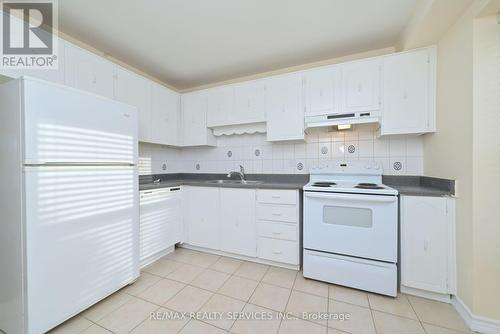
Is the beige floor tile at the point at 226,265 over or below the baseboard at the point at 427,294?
below

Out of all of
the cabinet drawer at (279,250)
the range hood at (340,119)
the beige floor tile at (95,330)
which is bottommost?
the beige floor tile at (95,330)

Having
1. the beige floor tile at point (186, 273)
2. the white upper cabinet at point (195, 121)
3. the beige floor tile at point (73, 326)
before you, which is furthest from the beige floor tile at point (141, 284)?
the white upper cabinet at point (195, 121)

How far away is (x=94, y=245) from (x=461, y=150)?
113 inches

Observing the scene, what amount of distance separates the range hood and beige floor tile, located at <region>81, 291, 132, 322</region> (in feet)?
8.02

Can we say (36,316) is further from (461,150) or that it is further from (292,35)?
(461,150)

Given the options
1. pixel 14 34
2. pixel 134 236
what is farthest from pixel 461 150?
pixel 14 34

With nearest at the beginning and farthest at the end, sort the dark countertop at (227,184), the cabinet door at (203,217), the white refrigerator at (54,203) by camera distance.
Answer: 1. the white refrigerator at (54,203)
2. the dark countertop at (227,184)
3. the cabinet door at (203,217)

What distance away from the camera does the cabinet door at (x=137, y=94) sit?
2109 mm

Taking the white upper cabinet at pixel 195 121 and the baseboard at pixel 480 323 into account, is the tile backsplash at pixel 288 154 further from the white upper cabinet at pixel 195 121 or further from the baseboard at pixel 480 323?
the baseboard at pixel 480 323

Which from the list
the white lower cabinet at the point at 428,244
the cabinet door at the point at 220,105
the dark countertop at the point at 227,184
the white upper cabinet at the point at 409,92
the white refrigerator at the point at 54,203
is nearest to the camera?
the white refrigerator at the point at 54,203

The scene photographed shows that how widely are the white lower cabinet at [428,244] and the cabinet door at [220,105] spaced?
7.03 ft

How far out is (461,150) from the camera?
1463mm

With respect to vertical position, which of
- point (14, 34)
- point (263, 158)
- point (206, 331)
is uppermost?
point (14, 34)

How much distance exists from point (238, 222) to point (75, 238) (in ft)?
4.77
